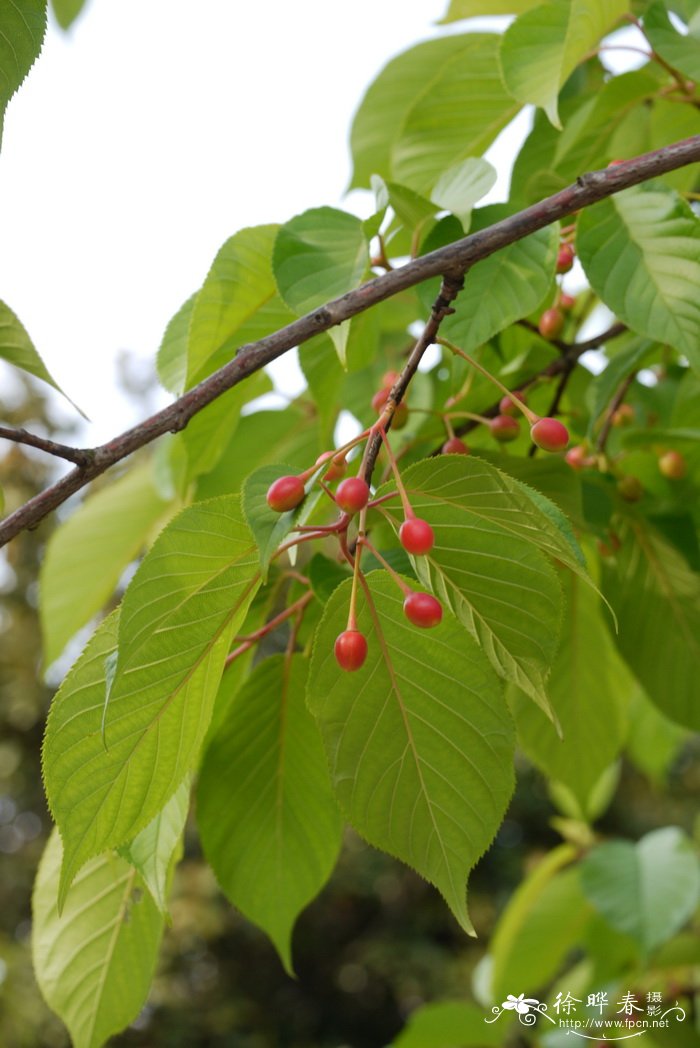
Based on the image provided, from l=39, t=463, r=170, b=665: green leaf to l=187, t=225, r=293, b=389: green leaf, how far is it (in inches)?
21.1

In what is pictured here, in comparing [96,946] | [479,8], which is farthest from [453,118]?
[96,946]

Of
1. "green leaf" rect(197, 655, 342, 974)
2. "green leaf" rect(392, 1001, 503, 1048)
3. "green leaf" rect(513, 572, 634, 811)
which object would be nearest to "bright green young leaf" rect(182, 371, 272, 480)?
"green leaf" rect(197, 655, 342, 974)

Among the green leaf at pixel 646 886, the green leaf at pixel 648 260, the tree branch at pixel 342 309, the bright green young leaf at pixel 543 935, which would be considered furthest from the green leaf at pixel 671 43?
the bright green young leaf at pixel 543 935

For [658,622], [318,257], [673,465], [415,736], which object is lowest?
[658,622]

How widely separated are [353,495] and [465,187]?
0.81ft

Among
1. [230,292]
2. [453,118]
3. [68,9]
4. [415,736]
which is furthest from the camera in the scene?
[68,9]

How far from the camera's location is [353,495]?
0.45 metres

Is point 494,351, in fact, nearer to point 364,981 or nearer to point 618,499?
point 618,499

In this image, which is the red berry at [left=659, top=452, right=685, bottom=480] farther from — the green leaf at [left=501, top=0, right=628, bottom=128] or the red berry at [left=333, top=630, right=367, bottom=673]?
the red berry at [left=333, top=630, right=367, bottom=673]

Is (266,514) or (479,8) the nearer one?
(266,514)

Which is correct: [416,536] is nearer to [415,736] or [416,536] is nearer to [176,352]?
[415,736]

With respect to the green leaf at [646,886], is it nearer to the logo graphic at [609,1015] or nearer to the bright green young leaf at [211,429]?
the logo graphic at [609,1015]

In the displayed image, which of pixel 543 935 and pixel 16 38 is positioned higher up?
pixel 16 38

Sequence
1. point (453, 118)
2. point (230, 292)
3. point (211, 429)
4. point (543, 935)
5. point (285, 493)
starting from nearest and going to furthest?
point (285, 493), point (230, 292), point (211, 429), point (453, 118), point (543, 935)
